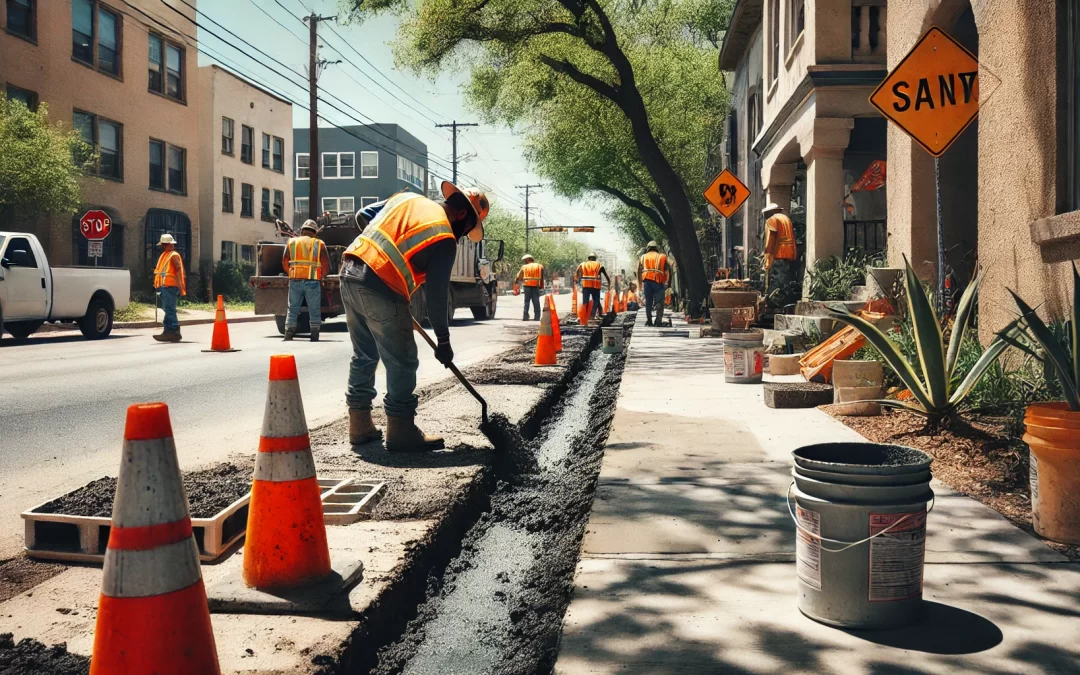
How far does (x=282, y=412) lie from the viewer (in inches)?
124

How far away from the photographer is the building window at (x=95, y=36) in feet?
86.6

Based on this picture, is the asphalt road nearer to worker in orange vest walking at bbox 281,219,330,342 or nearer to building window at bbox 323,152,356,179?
worker in orange vest walking at bbox 281,219,330,342

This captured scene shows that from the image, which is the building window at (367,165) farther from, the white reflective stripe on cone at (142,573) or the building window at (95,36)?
the white reflective stripe on cone at (142,573)

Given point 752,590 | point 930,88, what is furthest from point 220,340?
point 752,590

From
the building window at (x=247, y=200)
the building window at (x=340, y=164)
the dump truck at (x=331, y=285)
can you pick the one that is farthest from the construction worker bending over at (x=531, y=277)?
the building window at (x=340, y=164)

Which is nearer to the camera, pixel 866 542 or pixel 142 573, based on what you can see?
pixel 142 573

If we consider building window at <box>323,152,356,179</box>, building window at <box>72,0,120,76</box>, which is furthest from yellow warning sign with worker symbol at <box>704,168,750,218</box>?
building window at <box>323,152,356,179</box>

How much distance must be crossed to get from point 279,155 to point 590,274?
26.5 meters

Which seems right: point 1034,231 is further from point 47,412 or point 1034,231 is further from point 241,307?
point 241,307

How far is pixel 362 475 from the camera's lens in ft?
17.2

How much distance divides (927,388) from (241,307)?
2808 centimetres

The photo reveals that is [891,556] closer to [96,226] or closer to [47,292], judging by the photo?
[47,292]

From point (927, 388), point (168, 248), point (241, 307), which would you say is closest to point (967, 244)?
point (927, 388)

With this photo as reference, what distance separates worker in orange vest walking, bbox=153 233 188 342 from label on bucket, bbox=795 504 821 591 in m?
13.3
